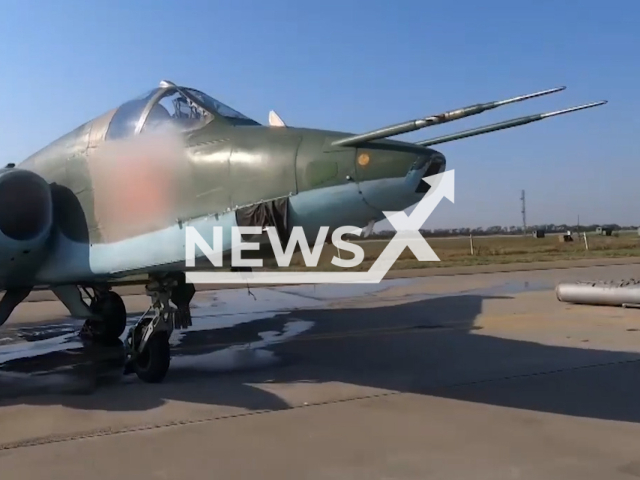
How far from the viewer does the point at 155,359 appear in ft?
23.1

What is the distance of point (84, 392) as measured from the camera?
6.75m

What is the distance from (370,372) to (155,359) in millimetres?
2461

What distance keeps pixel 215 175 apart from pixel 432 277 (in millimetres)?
18180

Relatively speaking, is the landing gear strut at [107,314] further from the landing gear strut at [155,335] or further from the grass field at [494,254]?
the grass field at [494,254]

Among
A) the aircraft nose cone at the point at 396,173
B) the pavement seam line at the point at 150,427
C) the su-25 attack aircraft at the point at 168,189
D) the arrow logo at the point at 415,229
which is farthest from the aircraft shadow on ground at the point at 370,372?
the aircraft nose cone at the point at 396,173

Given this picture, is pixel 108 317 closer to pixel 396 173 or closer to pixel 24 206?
pixel 24 206

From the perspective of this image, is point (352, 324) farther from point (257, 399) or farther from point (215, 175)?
point (215, 175)

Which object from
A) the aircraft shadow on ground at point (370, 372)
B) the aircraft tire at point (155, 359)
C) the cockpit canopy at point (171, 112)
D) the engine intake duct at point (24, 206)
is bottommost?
the aircraft shadow on ground at point (370, 372)

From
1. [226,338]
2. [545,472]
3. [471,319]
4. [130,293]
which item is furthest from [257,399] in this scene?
[130,293]

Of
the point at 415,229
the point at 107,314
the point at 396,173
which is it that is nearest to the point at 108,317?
the point at 107,314

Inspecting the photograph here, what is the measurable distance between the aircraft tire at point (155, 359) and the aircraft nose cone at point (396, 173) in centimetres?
349

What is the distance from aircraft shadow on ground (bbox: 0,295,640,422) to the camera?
6.11 m

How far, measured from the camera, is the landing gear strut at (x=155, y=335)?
23.1 feet

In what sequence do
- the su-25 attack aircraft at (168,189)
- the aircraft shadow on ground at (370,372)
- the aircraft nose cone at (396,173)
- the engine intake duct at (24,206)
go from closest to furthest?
the aircraft nose cone at (396,173), the su-25 attack aircraft at (168,189), the aircraft shadow on ground at (370,372), the engine intake duct at (24,206)
